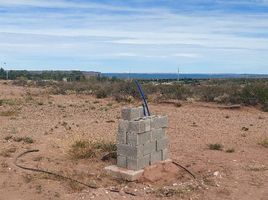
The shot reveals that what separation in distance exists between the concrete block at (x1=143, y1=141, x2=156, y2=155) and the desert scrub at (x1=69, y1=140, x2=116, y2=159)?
1465mm

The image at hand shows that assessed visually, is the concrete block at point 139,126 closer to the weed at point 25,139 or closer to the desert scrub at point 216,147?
the desert scrub at point 216,147

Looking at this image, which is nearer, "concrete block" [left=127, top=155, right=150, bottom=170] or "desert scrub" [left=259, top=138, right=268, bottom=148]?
"concrete block" [left=127, top=155, right=150, bottom=170]

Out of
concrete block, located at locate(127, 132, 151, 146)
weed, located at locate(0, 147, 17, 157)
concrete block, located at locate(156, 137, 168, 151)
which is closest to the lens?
concrete block, located at locate(127, 132, 151, 146)

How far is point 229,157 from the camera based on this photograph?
457 inches

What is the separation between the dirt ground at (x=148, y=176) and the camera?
8844 millimetres

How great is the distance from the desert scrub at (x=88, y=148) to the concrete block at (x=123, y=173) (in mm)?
1144

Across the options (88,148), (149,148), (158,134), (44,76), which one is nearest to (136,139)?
(149,148)

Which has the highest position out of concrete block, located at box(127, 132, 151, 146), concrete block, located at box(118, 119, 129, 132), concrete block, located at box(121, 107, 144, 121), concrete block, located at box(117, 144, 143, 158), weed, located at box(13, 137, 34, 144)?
concrete block, located at box(121, 107, 144, 121)

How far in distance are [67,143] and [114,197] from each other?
4.12 metres

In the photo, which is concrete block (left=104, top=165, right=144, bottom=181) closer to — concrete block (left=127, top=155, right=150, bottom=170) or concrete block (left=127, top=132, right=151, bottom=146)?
concrete block (left=127, top=155, right=150, bottom=170)

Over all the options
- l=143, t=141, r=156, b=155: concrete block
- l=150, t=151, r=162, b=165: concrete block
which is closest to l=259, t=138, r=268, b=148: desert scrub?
l=150, t=151, r=162, b=165: concrete block

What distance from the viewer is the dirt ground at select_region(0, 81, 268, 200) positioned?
8844mm

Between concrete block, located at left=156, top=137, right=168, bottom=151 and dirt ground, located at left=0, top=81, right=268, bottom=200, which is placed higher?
concrete block, located at left=156, top=137, right=168, bottom=151

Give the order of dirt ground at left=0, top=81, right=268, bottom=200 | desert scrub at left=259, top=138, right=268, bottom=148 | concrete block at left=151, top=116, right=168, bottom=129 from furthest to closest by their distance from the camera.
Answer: desert scrub at left=259, top=138, right=268, bottom=148 → concrete block at left=151, top=116, right=168, bottom=129 → dirt ground at left=0, top=81, right=268, bottom=200
